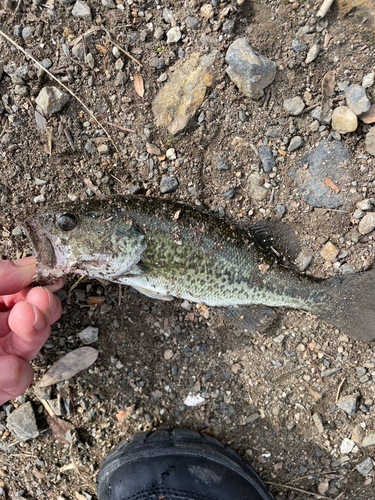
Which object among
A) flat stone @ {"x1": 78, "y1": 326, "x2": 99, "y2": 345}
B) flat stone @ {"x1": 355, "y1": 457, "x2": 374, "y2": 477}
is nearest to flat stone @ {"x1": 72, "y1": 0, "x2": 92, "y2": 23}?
flat stone @ {"x1": 78, "y1": 326, "x2": 99, "y2": 345}

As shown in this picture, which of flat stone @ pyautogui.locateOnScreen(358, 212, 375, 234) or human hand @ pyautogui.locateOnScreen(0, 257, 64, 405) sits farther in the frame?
flat stone @ pyautogui.locateOnScreen(358, 212, 375, 234)

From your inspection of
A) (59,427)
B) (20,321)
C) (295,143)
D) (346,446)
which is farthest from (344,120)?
(59,427)

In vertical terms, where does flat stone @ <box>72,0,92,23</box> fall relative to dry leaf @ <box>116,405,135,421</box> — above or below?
above

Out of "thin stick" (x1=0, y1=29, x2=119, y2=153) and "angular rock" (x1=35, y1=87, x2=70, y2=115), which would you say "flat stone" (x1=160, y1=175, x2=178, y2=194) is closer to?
"thin stick" (x1=0, y1=29, x2=119, y2=153)

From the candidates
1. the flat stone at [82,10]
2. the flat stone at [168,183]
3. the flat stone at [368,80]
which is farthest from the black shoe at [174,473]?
the flat stone at [82,10]

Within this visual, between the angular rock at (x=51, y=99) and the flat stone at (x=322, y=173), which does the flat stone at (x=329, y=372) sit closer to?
the flat stone at (x=322, y=173)

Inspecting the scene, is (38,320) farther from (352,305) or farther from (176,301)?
(352,305)

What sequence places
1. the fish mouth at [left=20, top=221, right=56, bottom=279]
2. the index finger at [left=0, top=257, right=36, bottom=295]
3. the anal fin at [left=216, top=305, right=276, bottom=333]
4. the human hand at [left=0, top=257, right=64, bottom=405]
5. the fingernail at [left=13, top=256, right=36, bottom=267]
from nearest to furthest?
the human hand at [left=0, top=257, right=64, bottom=405] → the fish mouth at [left=20, top=221, right=56, bottom=279] → the index finger at [left=0, top=257, right=36, bottom=295] → the fingernail at [left=13, top=256, right=36, bottom=267] → the anal fin at [left=216, top=305, right=276, bottom=333]
